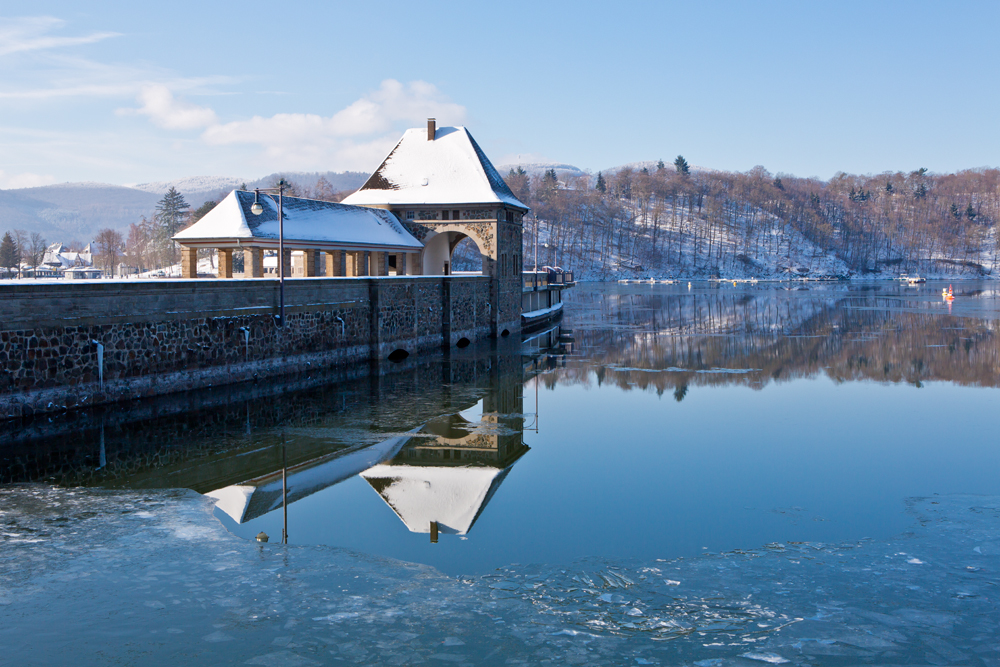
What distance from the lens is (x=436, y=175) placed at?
36.1 meters

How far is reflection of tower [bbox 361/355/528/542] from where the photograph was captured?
33.8ft

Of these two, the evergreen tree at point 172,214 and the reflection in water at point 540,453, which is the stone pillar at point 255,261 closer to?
the reflection in water at point 540,453

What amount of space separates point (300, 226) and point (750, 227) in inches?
5987

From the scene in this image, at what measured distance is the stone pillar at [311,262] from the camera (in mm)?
29172

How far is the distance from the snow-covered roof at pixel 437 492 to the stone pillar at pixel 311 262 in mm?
17797

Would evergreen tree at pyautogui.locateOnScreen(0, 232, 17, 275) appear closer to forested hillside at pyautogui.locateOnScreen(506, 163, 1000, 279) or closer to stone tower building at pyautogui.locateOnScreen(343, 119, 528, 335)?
stone tower building at pyautogui.locateOnScreen(343, 119, 528, 335)

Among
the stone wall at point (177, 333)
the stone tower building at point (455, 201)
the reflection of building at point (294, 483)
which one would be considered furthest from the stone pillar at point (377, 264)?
the reflection of building at point (294, 483)

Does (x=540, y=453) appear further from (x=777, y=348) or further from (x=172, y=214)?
(x=172, y=214)

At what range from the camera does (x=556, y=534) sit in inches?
372

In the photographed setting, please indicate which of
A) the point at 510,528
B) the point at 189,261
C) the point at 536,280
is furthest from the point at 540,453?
the point at 536,280

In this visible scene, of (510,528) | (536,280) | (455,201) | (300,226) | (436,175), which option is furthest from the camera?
(536,280)

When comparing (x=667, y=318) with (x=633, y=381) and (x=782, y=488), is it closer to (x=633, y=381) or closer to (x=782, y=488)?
(x=633, y=381)

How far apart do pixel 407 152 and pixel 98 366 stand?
23.2 meters

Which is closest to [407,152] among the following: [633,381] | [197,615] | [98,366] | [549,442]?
[633,381]
